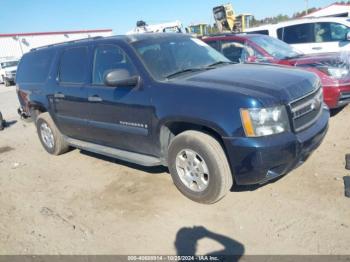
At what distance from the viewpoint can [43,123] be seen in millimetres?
6344

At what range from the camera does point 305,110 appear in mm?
3699

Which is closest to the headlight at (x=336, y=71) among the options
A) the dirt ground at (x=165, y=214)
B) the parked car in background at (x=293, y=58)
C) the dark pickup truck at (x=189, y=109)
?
the parked car in background at (x=293, y=58)

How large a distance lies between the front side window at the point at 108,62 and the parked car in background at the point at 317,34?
6638mm

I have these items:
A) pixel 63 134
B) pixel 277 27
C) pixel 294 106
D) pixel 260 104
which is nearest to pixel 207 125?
pixel 260 104

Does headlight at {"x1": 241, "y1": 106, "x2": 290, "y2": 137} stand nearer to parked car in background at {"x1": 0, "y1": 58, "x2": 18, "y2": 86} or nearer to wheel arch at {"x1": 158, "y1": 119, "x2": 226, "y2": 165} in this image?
wheel arch at {"x1": 158, "y1": 119, "x2": 226, "y2": 165}

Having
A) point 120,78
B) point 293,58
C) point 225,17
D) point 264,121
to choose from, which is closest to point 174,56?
point 120,78

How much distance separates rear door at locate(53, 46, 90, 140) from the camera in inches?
198

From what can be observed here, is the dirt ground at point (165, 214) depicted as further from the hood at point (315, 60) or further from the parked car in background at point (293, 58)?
the hood at point (315, 60)

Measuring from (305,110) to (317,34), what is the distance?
672 centimetres

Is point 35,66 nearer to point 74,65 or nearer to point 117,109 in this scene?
point 74,65

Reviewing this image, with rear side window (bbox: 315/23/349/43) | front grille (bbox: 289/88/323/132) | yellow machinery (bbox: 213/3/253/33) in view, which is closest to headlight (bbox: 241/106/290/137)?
front grille (bbox: 289/88/323/132)

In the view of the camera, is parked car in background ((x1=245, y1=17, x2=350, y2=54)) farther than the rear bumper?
Yes

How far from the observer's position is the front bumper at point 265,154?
3295 millimetres

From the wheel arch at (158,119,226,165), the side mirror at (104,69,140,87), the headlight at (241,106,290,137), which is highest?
the side mirror at (104,69,140,87)
